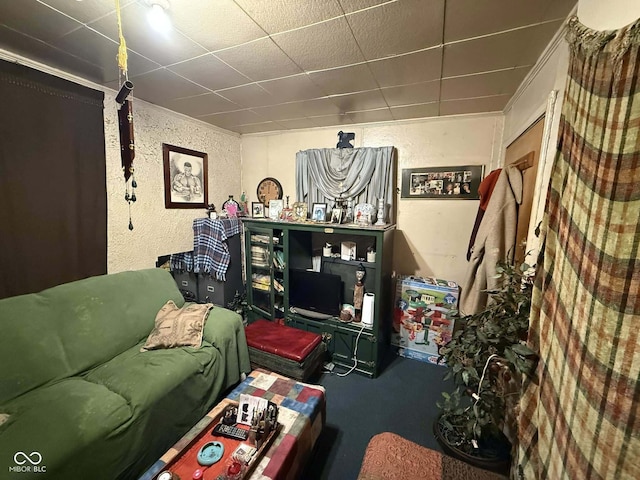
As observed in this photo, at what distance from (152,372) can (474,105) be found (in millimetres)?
3107

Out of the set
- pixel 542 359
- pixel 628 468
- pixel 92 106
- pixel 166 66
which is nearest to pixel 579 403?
pixel 628 468

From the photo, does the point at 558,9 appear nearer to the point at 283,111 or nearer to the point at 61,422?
the point at 283,111

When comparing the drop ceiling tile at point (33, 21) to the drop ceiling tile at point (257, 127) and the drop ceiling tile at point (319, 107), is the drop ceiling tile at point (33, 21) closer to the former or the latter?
the drop ceiling tile at point (319, 107)

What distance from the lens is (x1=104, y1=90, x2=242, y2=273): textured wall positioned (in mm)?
2133

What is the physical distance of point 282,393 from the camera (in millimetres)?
1486

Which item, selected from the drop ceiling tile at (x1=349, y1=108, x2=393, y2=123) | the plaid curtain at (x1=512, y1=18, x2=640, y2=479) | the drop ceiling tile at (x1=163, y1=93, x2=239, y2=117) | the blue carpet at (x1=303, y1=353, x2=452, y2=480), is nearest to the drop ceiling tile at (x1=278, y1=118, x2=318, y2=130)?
the drop ceiling tile at (x1=349, y1=108, x2=393, y2=123)

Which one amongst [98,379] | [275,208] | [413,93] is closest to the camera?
[98,379]

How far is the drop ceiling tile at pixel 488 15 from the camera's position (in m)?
1.10

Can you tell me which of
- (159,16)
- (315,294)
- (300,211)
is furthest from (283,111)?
(315,294)

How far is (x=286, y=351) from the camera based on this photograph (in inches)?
79.0

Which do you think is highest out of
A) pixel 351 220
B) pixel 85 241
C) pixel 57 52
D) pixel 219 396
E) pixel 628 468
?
pixel 57 52

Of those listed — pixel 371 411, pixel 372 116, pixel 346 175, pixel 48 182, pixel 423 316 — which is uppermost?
pixel 372 116

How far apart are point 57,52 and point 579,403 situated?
2888 millimetres

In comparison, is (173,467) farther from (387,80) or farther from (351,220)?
A: (387,80)
